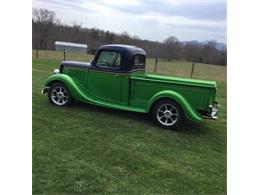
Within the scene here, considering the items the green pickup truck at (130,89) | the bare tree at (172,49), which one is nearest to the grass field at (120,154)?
the green pickup truck at (130,89)

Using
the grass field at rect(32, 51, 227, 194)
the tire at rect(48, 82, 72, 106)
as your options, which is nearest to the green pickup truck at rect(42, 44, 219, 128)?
the tire at rect(48, 82, 72, 106)

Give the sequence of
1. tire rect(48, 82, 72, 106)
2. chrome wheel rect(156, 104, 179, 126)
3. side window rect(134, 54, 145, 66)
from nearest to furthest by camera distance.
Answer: chrome wheel rect(156, 104, 179, 126)
side window rect(134, 54, 145, 66)
tire rect(48, 82, 72, 106)

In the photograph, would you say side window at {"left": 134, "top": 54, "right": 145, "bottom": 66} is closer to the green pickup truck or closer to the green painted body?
the green pickup truck

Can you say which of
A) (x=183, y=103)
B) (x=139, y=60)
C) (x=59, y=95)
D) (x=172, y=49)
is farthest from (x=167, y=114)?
(x=172, y=49)

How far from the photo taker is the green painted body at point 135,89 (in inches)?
214

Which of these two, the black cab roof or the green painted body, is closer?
the green painted body

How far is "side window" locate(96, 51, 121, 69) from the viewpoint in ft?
19.8

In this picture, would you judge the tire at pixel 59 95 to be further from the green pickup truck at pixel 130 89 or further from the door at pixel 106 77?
the door at pixel 106 77

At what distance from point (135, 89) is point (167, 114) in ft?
2.62

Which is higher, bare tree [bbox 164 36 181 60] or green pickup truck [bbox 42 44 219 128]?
bare tree [bbox 164 36 181 60]
